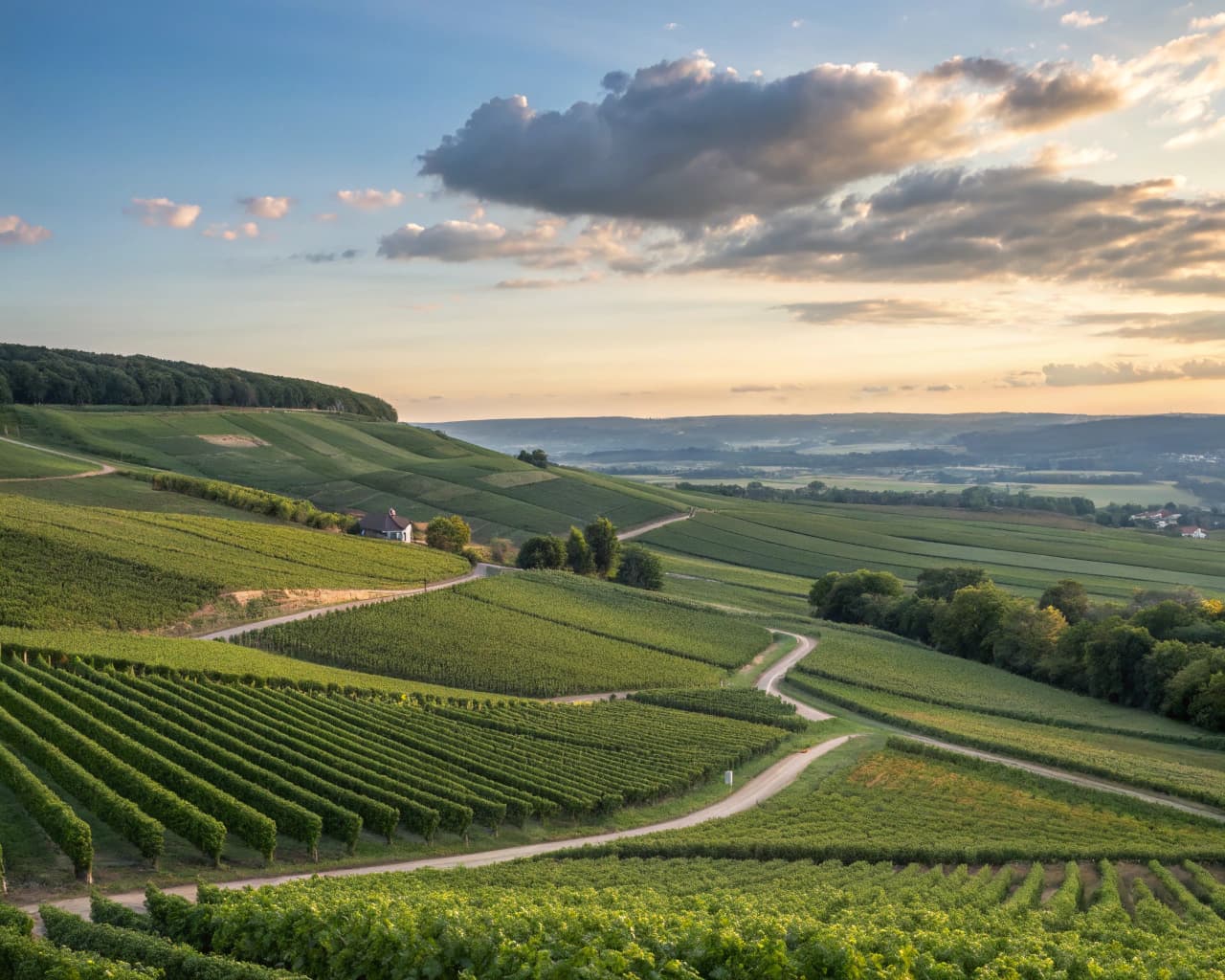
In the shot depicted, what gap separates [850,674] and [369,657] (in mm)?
36871

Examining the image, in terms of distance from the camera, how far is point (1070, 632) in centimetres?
7700

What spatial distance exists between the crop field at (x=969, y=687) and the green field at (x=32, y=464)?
81388mm

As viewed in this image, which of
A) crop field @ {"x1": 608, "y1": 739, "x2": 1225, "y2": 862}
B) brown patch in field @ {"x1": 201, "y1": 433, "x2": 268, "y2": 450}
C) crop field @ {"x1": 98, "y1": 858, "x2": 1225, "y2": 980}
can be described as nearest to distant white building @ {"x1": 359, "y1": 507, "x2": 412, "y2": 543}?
brown patch in field @ {"x1": 201, "y1": 433, "x2": 268, "y2": 450}

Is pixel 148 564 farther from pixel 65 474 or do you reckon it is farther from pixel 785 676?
pixel 785 676

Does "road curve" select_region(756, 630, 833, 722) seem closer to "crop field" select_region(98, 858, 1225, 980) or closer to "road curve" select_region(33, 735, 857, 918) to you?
"road curve" select_region(33, 735, 857, 918)

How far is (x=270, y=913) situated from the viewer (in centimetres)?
1675

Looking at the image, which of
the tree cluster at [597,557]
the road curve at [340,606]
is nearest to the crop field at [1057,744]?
the road curve at [340,606]

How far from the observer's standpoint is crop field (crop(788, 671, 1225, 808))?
43812 millimetres

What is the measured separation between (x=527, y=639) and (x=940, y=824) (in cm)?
3840

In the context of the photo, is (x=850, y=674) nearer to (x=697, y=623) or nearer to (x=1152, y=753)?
(x=697, y=623)

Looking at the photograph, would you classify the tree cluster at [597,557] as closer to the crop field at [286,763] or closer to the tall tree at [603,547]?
the tall tree at [603,547]

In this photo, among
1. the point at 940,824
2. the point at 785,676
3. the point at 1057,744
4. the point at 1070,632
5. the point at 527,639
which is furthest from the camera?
the point at 1070,632

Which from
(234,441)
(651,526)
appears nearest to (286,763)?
(651,526)

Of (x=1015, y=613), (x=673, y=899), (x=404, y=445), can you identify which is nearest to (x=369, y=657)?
(x=673, y=899)
